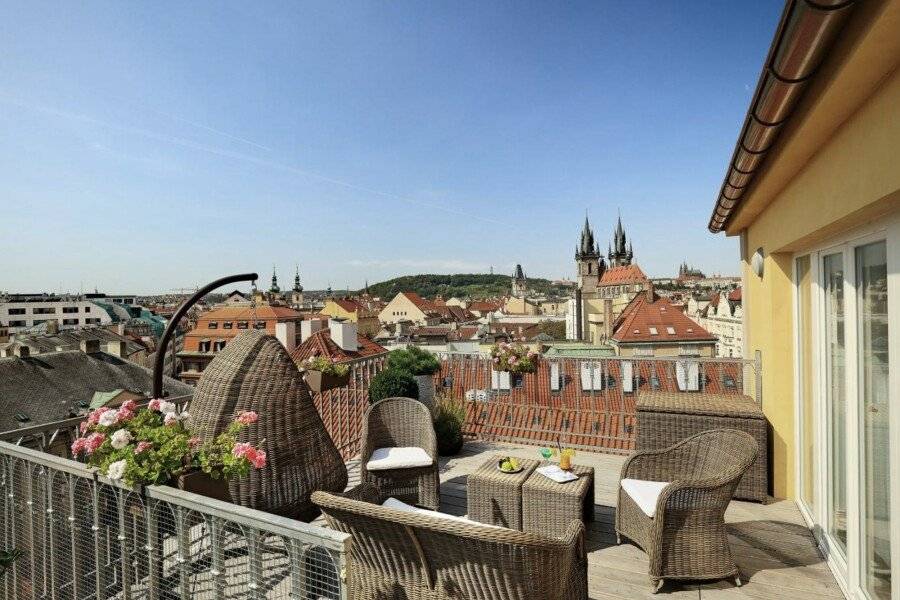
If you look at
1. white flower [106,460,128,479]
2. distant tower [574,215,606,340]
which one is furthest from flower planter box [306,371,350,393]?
distant tower [574,215,606,340]

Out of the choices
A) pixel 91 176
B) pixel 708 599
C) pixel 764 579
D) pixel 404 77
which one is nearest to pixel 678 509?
pixel 708 599

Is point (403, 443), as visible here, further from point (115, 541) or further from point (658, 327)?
point (658, 327)

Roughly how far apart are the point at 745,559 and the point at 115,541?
3.72 m

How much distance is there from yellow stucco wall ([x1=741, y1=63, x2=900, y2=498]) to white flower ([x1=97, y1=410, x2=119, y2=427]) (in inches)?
128

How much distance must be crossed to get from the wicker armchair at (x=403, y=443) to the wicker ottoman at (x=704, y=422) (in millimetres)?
1843

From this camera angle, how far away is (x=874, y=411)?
7.24 feet

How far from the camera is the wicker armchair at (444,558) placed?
1.70 meters

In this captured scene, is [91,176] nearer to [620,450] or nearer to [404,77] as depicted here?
[404,77]

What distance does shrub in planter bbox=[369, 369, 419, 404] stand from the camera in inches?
209

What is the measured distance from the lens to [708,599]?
8.42 feet

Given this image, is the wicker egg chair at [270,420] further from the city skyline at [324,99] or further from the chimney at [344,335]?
the chimney at [344,335]

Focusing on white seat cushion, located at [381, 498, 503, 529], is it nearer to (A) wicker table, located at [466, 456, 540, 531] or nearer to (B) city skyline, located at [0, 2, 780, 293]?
(A) wicker table, located at [466, 456, 540, 531]

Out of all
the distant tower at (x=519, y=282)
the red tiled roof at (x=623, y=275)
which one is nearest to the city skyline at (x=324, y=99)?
the red tiled roof at (x=623, y=275)

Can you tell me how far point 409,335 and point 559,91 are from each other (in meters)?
37.8
